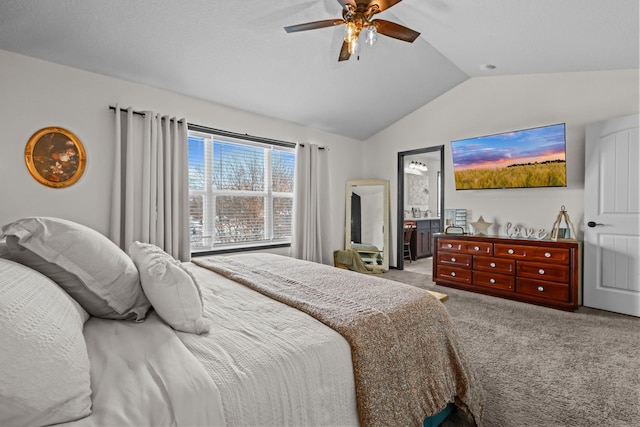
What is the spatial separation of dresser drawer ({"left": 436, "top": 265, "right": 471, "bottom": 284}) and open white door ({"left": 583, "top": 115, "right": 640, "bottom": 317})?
3.93ft

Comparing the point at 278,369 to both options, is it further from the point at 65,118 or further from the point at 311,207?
the point at 311,207

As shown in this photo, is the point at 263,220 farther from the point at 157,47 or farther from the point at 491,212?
the point at 491,212

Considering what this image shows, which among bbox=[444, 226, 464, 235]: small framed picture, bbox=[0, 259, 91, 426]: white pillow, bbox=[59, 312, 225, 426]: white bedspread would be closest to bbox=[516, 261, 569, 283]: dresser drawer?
bbox=[444, 226, 464, 235]: small framed picture

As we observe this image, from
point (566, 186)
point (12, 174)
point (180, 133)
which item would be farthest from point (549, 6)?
point (12, 174)

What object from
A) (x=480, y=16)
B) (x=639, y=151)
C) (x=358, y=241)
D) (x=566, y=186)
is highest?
(x=480, y=16)

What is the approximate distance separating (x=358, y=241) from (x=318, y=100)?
2.56m

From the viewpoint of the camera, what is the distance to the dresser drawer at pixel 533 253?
3.36 meters

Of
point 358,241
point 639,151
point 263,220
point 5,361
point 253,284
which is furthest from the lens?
point 358,241

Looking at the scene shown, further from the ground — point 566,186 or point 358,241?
point 566,186

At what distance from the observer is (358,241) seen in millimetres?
5582

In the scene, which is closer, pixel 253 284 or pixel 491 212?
pixel 253 284

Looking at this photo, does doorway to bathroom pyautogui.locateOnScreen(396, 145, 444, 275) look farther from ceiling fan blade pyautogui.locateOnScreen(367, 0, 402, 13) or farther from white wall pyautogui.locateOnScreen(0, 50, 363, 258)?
white wall pyautogui.locateOnScreen(0, 50, 363, 258)

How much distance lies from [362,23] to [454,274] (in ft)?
10.9

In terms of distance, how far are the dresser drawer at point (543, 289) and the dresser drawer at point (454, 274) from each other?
1.92ft
